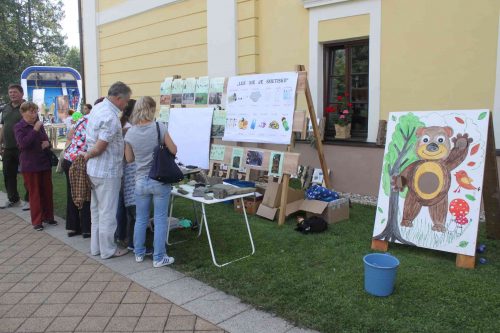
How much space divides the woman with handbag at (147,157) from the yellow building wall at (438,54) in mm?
3703

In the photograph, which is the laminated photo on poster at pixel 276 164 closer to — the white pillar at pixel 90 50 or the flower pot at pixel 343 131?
the flower pot at pixel 343 131

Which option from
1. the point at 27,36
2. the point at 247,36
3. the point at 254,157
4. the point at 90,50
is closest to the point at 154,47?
the point at 247,36

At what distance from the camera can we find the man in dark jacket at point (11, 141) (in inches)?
254

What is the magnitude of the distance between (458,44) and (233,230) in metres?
3.73

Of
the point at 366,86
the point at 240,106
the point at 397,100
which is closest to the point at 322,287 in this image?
the point at 240,106

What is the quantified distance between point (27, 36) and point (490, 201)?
40158 mm

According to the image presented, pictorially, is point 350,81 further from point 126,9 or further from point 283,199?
point 126,9

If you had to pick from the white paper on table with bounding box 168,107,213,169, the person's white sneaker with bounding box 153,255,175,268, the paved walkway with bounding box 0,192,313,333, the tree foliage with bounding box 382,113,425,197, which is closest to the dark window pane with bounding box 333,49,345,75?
the white paper on table with bounding box 168,107,213,169

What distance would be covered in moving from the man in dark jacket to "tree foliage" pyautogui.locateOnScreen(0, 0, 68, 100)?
31.6 m

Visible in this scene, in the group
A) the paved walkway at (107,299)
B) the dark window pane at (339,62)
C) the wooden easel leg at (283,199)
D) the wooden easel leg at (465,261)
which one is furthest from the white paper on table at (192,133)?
the wooden easel leg at (465,261)

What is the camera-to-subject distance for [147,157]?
414cm

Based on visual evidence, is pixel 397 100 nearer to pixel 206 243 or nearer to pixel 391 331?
pixel 206 243

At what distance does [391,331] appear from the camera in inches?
114

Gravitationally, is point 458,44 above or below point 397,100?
above
